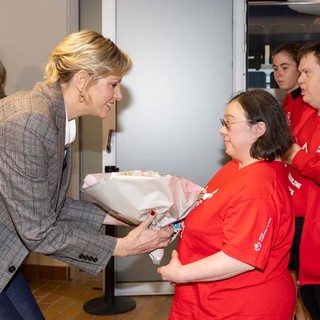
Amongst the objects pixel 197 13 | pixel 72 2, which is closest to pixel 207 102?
pixel 197 13

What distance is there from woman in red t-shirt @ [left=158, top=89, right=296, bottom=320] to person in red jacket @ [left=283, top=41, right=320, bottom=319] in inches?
22.0

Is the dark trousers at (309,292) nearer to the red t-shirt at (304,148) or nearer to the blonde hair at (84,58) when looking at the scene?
the red t-shirt at (304,148)

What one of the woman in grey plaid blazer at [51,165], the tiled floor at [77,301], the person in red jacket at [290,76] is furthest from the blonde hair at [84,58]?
the tiled floor at [77,301]

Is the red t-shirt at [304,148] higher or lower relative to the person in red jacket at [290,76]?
lower

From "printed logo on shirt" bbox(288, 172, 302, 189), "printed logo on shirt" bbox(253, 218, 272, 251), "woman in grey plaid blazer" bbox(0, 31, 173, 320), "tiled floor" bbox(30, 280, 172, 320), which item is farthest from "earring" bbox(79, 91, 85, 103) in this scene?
"tiled floor" bbox(30, 280, 172, 320)

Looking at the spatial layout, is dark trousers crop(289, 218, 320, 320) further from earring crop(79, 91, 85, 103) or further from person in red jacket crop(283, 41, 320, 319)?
earring crop(79, 91, 85, 103)

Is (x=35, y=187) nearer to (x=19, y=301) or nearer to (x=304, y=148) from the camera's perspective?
(x=19, y=301)

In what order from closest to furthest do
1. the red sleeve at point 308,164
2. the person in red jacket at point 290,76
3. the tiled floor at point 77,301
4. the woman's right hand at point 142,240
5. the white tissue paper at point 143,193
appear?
the white tissue paper at point 143,193
the woman's right hand at point 142,240
the red sleeve at point 308,164
the person in red jacket at point 290,76
the tiled floor at point 77,301

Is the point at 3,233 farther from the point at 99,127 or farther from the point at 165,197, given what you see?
the point at 99,127

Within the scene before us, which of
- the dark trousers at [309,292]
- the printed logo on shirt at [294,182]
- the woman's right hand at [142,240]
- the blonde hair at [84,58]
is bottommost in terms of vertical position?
the dark trousers at [309,292]

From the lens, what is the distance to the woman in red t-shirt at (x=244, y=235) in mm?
1741

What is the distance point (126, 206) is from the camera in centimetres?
194

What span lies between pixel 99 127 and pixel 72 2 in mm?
1004

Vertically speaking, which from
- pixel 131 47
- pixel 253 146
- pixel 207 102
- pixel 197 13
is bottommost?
pixel 253 146
